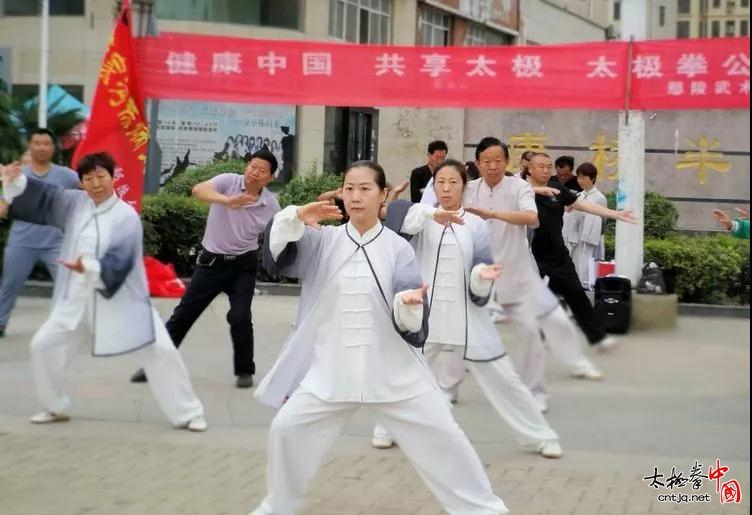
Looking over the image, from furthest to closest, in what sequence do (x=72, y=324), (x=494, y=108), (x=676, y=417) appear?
1. (x=72, y=324)
2. (x=494, y=108)
3. (x=676, y=417)

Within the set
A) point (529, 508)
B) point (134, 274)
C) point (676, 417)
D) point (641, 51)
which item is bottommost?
point (529, 508)

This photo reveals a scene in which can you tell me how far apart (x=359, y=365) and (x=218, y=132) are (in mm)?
617

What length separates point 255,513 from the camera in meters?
3.26

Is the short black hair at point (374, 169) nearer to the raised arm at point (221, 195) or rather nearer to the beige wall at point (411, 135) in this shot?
the beige wall at point (411, 135)

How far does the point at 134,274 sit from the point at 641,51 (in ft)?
4.26

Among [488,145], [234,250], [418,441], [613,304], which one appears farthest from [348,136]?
[613,304]

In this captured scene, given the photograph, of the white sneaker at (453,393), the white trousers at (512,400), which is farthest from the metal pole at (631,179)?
the white sneaker at (453,393)

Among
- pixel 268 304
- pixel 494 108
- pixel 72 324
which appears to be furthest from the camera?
pixel 268 304

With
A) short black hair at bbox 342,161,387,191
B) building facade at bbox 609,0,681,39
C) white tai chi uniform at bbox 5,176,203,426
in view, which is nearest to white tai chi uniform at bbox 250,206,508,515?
short black hair at bbox 342,161,387,191

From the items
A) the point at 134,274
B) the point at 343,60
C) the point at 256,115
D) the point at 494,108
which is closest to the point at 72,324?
the point at 134,274

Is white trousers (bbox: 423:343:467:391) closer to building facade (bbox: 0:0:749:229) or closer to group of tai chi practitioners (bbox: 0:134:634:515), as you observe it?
group of tai chi practitioners (bbox: 0:134:634:515)

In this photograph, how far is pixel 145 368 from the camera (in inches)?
148

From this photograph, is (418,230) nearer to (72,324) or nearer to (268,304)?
(268,304)

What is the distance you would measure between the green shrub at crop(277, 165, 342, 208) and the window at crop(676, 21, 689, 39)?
2.83ft
